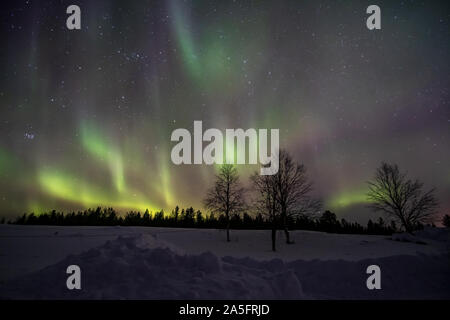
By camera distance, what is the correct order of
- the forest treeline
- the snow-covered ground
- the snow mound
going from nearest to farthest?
the snow mound, the snow-covered ground, the forest treeline

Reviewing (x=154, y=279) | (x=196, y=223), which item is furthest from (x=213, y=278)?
(x=196, y=223)

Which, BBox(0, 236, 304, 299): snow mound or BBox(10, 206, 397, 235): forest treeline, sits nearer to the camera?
BBox(0, 236, 304, 299): snow mound

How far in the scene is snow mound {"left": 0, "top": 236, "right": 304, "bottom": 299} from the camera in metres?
6.00

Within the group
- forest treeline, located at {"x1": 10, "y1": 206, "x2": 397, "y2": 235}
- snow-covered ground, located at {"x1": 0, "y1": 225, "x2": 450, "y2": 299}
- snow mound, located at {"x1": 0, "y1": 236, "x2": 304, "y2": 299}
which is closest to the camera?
snow mound, located at {"x1": 0, "y1": 236, "x2": 304, "y2": 299}

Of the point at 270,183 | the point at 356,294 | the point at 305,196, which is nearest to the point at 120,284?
the point at 356,294

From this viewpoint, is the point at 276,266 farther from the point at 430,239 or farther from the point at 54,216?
the point at 54,216

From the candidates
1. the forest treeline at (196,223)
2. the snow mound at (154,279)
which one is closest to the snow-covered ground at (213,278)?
the snow mound at (154,279)

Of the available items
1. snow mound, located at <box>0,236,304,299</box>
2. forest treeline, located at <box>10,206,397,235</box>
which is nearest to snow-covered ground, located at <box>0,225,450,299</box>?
snow mound, located at <box>0,236,304,299</box>

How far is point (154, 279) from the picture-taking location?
672cm

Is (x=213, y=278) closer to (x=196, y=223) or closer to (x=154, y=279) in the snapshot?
(x=154, y=279)

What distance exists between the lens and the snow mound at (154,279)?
6.00 meters

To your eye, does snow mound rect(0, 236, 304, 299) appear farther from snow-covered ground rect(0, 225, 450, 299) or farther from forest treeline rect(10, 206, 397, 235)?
forest treeline rect(10, 206, 397, 235)
